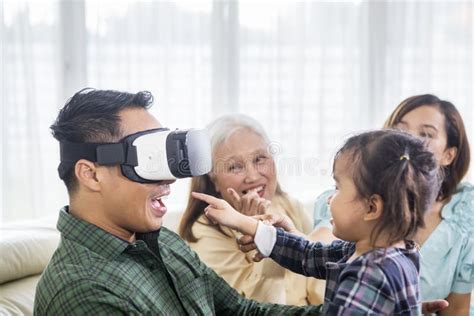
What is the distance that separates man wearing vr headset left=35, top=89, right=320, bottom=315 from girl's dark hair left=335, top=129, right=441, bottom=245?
383 mm

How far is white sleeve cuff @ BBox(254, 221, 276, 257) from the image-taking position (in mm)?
1760

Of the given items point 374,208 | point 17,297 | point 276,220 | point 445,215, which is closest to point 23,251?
point 17,297

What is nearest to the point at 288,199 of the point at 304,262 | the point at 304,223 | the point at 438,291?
the point at 304,223

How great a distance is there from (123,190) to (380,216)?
57 cm

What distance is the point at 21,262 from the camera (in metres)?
2.10

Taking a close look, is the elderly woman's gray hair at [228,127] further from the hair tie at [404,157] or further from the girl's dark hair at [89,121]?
the hair tie at [404,157]

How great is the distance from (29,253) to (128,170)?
679 mm

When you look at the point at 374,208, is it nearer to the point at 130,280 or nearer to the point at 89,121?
the point at 130,280

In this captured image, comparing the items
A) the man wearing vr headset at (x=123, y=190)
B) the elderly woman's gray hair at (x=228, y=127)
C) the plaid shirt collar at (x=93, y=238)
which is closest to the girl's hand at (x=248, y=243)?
the man wearing vr headset at (x=123, y=190)

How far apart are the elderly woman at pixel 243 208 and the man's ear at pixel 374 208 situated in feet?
2.42

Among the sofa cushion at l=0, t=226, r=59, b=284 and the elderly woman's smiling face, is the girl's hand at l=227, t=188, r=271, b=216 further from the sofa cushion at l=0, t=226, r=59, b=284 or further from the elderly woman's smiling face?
the sofa cushion at l=0, t=226, r=59, b=284

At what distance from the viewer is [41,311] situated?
4.83 ft

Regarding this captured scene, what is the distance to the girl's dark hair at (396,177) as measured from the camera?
1499 millimetres

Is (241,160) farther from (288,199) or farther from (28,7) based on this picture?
(28,7)
